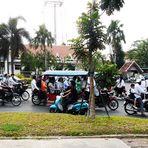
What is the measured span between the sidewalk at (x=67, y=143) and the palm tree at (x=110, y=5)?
434cm

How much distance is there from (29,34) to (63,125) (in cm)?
3839

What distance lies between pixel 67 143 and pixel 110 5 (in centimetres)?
482

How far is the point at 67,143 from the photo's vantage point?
8844 mm

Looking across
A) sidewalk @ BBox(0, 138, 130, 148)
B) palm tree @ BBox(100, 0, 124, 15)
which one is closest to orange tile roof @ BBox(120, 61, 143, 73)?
palm tree @ BBox(100, 0, 124, 15)

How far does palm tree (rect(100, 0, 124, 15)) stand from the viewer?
1167 centimetres

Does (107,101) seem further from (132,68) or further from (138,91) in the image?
(132,68)

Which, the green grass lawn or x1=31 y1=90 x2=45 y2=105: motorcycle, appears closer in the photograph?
the green grass lawn

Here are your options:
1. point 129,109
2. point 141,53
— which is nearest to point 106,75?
point 129,109

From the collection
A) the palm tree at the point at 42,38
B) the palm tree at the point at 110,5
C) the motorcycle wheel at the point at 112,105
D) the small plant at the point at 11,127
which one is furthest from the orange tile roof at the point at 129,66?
the small plant at the point at 11,127

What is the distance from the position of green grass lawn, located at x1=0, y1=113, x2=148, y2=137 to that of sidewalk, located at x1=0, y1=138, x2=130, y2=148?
0.58 metres

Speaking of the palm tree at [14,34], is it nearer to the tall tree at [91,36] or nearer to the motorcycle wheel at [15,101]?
the motorcycle wheel at [15,101]

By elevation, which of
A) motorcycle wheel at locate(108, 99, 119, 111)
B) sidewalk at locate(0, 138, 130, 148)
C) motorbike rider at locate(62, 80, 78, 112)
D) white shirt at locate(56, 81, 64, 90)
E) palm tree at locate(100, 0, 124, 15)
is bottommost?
sidewalk at locate(0, 138, 130, 148)

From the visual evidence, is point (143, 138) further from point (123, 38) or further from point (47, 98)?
point (123, 38)

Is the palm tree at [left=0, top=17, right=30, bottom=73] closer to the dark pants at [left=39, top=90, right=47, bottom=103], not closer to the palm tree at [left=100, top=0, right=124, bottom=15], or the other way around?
the dark pants at [left=39, top=90, right=47, bottom=103]
